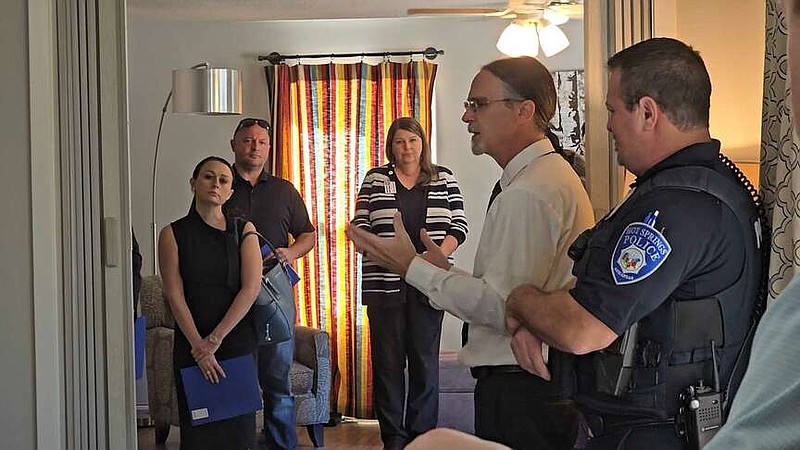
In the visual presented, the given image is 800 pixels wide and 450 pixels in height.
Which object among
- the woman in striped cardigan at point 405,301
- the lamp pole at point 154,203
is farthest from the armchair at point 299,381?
the lamp pole at point 154,203

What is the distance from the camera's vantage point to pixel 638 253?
1665 mm

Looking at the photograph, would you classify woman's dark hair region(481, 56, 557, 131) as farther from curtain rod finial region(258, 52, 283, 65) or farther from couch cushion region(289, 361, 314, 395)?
curtain rod finial region(258, 52, 283, 65)

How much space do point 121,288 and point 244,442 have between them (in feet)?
4.35

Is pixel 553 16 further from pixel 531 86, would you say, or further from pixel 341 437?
pixel 531 86

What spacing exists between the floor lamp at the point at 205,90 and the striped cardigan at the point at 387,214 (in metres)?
1.15

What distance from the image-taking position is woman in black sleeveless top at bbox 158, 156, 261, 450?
4211mm

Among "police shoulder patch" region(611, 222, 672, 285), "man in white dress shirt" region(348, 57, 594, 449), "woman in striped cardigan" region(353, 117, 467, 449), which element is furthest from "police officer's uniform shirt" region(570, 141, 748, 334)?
"woman in striped cardigan" region(353, 117, 467, 449)

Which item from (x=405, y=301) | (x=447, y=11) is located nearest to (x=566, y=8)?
(x=447, y=11)

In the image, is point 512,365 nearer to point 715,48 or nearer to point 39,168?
point 715,48

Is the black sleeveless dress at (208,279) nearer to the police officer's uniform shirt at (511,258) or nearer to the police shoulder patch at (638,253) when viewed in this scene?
the police officer's uniform shirt at (511,258)

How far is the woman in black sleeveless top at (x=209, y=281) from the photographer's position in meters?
4.21

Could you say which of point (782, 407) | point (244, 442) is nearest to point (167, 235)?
point (244, 442)

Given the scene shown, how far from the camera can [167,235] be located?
427cm

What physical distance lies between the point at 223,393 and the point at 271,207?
1232 mm
